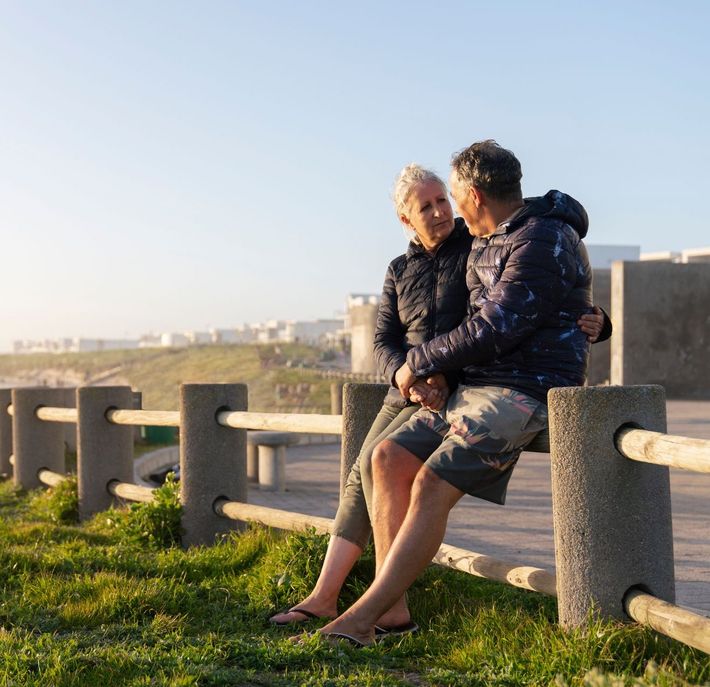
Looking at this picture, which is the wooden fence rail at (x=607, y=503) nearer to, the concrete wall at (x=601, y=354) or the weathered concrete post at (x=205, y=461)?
the weathered concrete post at (x=205, y=461)

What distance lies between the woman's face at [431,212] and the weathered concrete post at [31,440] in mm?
6065

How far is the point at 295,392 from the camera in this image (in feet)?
192

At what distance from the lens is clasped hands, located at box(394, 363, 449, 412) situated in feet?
13.2

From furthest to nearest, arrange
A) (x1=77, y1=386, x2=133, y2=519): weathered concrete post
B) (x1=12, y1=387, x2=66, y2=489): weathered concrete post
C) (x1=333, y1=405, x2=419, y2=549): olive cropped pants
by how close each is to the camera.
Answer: (x1=12, y1=387, x2=66, y2=489): weathered concrete post, (x1=77, y1=386, x2=133, y2=519): weathered concrete post, (x1=333, y1=405, x2=419, y2=549): olive cropped pants

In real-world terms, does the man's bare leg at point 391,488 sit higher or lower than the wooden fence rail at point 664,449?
lower

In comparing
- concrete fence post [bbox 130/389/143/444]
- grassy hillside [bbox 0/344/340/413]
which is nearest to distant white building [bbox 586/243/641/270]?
grassy hillside [bbox 0/344/340/413]

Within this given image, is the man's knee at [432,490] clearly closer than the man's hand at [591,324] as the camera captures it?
Yes

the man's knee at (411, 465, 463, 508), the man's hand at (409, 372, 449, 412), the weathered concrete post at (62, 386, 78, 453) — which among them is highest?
the man's hand at (409, 372, 449, 412)

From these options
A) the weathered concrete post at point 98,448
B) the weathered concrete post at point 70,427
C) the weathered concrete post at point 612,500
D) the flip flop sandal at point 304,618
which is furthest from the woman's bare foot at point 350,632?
the weathered concrete post at point 70,427

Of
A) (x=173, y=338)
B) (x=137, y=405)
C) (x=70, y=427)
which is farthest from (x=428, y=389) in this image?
(x=173, y=338)

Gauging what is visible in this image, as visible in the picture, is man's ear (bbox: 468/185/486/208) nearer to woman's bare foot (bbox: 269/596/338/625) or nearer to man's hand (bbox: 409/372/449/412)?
man's hand (bbox: 409/372/449/412)

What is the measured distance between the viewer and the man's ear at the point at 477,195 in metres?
4.01

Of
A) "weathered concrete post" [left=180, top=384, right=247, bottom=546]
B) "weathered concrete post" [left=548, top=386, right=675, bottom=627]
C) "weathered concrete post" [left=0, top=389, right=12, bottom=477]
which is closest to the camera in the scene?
"weathered concrete post" [left=548, top=386, right=675, bottom=627]

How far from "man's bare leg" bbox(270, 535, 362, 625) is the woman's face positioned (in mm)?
1318
